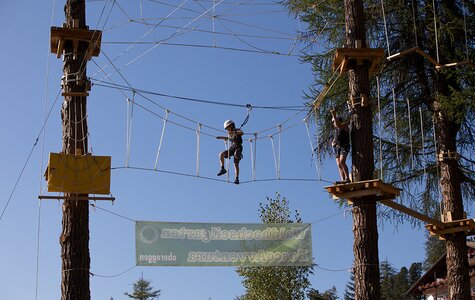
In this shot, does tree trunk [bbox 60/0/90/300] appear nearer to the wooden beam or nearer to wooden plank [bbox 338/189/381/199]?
the wooden beam

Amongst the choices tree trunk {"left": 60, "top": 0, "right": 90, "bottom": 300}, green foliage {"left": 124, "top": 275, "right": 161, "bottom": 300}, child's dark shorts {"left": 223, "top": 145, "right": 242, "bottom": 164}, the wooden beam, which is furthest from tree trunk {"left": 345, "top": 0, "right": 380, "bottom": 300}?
green foliage {"left": 124, "top": 275, "right": 161, "bottom": 300}

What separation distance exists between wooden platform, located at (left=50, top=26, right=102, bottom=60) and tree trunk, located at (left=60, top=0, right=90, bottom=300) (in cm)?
10

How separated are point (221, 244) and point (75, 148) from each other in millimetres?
2889

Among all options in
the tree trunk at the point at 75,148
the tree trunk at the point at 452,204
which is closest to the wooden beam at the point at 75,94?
the tree trunk at the point at 75,148

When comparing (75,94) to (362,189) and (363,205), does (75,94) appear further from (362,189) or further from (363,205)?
(363,205)

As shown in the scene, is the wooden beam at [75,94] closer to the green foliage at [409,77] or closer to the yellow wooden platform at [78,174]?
the yellow wooden platform at [78,174]

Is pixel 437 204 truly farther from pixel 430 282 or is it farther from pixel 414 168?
pixel 430 282

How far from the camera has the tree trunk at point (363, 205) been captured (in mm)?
12516

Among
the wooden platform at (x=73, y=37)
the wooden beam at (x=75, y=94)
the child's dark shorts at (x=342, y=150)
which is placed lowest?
the child's dark shorts at (x=342, y=150)

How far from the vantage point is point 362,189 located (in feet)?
41.0

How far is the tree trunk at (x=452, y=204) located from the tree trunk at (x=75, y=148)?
28.2ft

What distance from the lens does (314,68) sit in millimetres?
18219

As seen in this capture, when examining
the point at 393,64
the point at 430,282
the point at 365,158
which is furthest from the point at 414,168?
the point at 430,282

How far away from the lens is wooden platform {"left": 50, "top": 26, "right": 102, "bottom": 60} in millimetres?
12125
